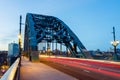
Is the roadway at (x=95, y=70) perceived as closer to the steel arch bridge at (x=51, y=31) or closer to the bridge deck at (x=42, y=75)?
the bridge deck at (x=42, y=75)

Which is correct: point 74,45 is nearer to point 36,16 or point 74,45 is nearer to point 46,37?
point 46,37

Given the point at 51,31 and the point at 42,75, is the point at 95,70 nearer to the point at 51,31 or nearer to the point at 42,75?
the point at 42,75

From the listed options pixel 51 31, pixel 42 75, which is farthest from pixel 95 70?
pixel 51 31

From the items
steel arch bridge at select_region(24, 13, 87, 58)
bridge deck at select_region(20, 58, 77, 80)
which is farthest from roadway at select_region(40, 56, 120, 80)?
steel arch bridge at select_region(24, 13, 87, 58)

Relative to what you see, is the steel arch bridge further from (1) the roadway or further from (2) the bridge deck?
(2) the bridge deck

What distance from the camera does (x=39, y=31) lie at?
3103 inches

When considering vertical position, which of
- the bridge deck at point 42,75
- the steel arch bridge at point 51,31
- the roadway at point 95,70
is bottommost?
the bridge deck at point 42,75

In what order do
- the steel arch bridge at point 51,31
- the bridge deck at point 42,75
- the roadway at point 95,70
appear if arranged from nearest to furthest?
the bridge deck at point 42,75 → the roadway at point 95,70 → the steel arch bridge at point 51,31

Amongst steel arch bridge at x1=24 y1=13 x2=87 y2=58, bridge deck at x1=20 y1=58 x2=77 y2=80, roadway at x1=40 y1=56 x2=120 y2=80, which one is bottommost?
bridge deck at x1=20 y1=58 x2=77 y2=80

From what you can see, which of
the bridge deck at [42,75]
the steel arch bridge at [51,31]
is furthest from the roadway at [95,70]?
the steel arch bridge at [51,31]

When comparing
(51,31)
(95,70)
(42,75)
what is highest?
(51,31)

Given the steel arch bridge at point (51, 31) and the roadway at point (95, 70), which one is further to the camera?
the steel arch bridge at point (51, 31)

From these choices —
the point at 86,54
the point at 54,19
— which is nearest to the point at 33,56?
the point at 86,54

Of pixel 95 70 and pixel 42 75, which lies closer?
pixel 42 75
